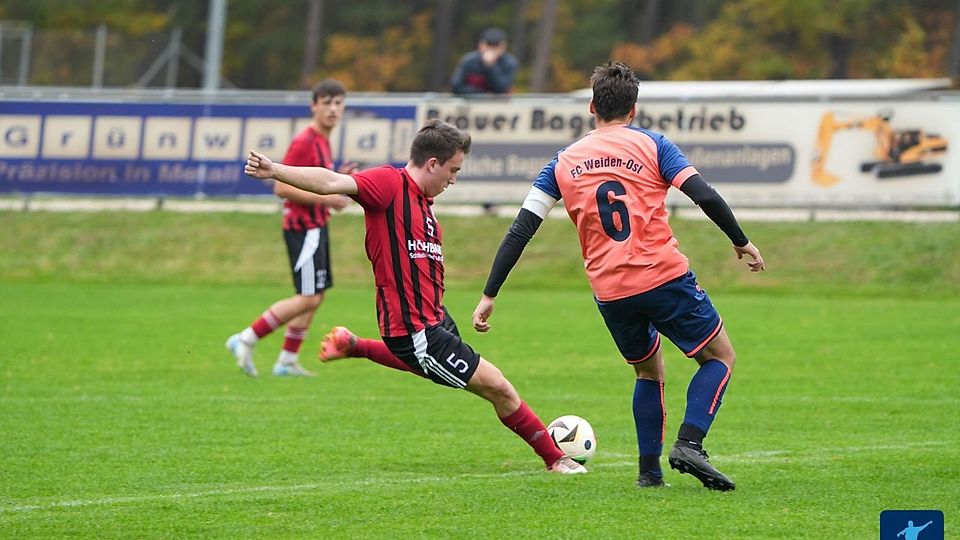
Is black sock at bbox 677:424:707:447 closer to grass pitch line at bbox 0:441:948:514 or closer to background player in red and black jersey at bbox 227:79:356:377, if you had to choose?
grass pitch line at bbox 0:441:948:514

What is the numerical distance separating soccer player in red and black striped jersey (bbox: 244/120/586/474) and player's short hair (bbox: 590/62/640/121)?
2.63 ft

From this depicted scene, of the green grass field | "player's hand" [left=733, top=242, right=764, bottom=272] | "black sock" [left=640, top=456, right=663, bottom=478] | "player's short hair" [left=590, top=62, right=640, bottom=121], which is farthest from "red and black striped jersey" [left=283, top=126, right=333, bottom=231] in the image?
"player's hand" [left=733, top=242, right=764, bottom=272]

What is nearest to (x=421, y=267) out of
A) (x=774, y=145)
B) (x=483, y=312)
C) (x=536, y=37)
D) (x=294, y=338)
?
(x=483, y=312)

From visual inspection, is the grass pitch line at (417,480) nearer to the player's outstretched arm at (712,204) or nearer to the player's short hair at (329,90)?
the player's outstretched arm at (712,204)

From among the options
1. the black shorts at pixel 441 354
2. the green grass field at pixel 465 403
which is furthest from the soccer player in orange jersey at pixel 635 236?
the green grass field at pixel 465 403

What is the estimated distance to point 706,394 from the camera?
6.74 metres

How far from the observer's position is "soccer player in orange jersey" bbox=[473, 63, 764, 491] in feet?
21.9

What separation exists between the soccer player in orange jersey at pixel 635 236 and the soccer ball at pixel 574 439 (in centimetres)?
100

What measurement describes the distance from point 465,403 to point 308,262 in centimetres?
193

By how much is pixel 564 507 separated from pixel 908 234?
42.0 ft

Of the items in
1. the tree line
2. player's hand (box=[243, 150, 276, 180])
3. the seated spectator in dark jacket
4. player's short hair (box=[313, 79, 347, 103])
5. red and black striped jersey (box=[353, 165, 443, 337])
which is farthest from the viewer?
the tree line

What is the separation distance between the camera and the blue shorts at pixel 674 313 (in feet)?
22.0

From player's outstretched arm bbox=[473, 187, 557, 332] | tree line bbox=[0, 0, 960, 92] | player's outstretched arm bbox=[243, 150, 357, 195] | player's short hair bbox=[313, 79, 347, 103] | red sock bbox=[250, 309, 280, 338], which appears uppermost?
tree line bbox=[0, 0, 960, 92]

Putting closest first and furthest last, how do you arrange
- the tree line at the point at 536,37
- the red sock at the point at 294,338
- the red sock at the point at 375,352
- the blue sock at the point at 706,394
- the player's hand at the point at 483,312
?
1. the blue sock at the point at 706,394
2. the player's hand at the point at 483,312
3. the red sock at the point at 375,352
4. the red sock at the point at 294,338
5. the tree line at the point at 536,37
